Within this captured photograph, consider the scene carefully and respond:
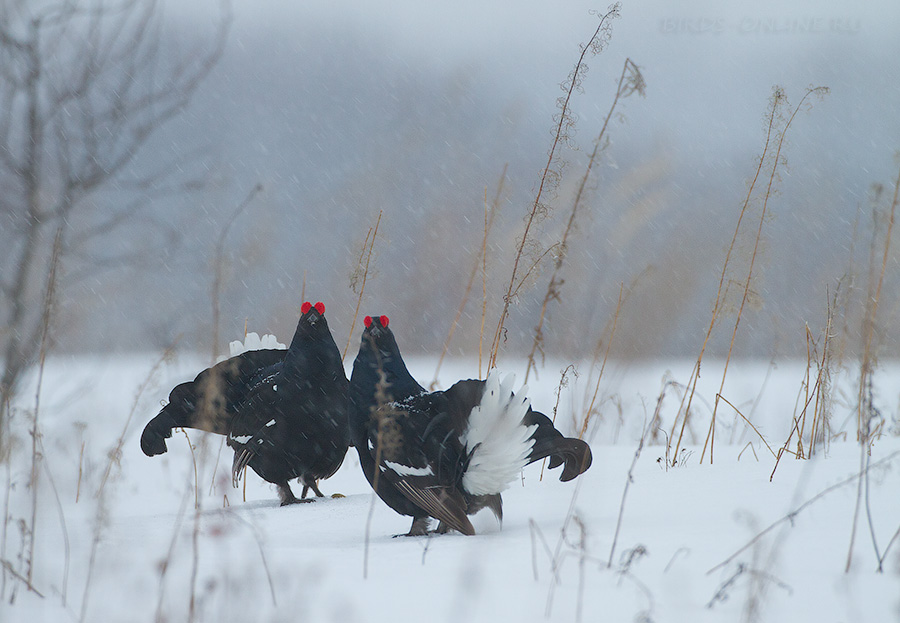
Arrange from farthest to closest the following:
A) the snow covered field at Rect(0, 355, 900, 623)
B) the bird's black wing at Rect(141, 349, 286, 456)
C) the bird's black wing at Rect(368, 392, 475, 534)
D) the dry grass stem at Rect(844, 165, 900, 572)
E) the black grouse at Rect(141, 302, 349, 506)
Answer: the bird's black wing at Rect(141, 349, 286, 456) → the black grouse at Rect(141, 302, 349, 506) → the bird's black wing at Rect(368, 392, 475, 534) → the dry grass stem at Rect(844, 165, 900, 572) → the snow covered field at Rect(0, 355, 900, 623)

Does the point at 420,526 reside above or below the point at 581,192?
below

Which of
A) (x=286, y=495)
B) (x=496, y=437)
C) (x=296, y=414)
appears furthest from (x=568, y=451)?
(x=286, y=495)

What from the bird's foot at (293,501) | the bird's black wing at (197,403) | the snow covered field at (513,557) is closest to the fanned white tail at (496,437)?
the snow covered field at (513,557)

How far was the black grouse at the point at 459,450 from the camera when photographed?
2.40 m

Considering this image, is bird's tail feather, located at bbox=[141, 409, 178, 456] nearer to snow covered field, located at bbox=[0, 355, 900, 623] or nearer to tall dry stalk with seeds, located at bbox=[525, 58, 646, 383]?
snow covered field, located at bbox=[0, 355, 900, 623]

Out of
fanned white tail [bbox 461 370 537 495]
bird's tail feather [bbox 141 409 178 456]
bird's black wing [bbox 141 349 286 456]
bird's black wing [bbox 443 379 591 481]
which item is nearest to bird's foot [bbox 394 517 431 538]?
fanned white tail [bbox 461 370 537 495]

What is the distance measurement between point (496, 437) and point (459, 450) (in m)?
0.15

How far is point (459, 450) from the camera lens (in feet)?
8.18

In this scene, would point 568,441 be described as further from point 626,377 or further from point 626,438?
point 626,438

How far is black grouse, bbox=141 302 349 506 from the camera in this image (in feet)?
10.5

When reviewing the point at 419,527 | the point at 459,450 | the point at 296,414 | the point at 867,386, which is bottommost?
the point at 419,527

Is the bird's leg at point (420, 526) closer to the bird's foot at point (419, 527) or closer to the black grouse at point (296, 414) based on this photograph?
the bird's foot at point (419, 527)

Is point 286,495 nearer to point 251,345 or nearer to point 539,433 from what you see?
point 251,345

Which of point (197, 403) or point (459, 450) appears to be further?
point (197, 403)
